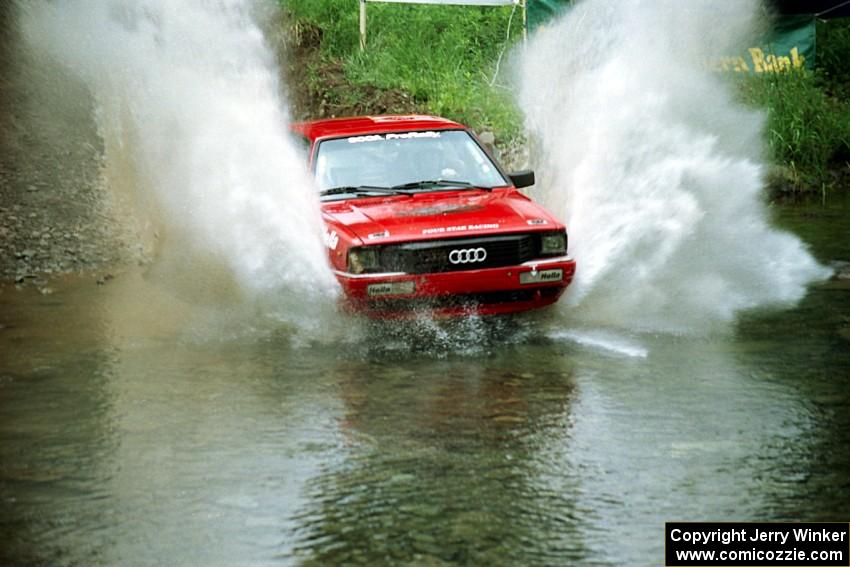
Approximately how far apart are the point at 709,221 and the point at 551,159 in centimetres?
313

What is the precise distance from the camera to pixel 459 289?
8.73 metres

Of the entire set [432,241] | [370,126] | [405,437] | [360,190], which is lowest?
[405,437]

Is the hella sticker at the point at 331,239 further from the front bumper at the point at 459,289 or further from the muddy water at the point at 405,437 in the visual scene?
the muddy water at the point at 405,437

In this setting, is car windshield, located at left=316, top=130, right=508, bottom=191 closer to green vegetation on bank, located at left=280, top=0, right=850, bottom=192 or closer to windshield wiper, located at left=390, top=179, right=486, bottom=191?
windshield wiper, located at left=390, top=179, right=486, bottom=191

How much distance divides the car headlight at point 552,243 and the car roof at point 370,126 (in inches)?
74.8

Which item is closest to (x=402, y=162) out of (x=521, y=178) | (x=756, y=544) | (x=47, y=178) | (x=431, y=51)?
(x=521, y=178)

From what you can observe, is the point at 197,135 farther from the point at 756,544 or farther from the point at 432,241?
the point at 756,544

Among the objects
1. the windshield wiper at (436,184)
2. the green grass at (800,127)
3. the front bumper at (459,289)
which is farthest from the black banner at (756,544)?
the green grass at (800,127)

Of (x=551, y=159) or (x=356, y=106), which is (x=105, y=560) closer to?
(x=551, y=159)

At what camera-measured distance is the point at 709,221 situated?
13.1 meters

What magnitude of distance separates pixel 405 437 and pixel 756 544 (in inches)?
81.3

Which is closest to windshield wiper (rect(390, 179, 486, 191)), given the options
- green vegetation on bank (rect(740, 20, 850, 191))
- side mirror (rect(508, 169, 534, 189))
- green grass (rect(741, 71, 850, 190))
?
side mirror (rect(508, 169, 534, 189))

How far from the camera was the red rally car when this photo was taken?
341 inches

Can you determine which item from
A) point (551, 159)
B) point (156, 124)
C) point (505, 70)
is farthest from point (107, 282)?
point (505, 70)
